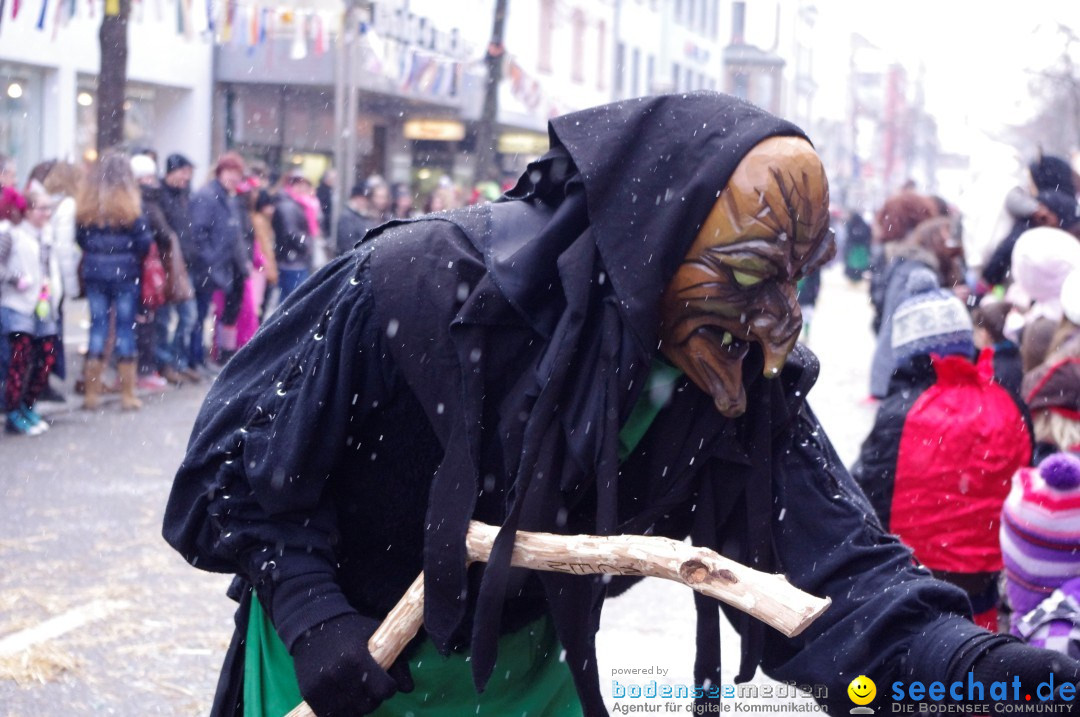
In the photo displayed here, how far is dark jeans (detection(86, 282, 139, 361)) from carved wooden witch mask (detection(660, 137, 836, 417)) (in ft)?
28.3

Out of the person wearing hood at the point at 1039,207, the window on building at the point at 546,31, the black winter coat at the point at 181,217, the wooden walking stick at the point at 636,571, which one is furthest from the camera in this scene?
the window on building at the point at 546,31

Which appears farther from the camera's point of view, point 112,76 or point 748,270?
point 112,76

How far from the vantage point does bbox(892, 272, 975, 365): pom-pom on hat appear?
17.1ft

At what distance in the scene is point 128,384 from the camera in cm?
1024

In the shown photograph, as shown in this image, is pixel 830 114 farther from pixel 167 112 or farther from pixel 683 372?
pixel 683 372

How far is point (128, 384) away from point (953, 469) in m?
7.24

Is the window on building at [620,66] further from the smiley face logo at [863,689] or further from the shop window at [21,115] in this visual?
the smiley face logo at [863,689]

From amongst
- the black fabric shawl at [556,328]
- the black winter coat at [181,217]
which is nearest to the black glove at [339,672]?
the black fabric shawl at [556,328]

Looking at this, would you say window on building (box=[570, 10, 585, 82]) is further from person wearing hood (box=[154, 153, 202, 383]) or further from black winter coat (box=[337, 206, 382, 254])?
person wearing hood (box=[154, 153, 202, 383])

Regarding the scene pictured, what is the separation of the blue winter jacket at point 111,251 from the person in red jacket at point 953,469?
22.2ft

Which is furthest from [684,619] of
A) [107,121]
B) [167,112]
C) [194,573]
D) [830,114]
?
[830,114]

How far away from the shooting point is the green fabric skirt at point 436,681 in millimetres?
2266

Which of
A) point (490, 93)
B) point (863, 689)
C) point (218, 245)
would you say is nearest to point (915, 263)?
point (863, 689)

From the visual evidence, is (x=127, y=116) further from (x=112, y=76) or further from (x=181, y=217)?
(x=181, y=217)
